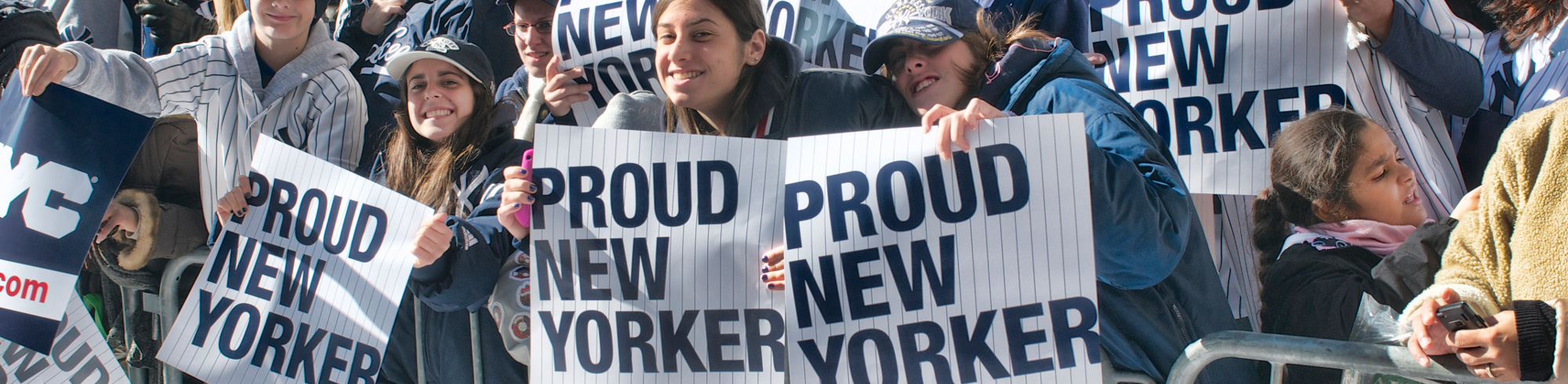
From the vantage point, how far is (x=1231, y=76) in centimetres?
306

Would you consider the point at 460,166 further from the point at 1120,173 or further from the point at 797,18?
the point at 1120,173

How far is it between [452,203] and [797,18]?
4.06 feet

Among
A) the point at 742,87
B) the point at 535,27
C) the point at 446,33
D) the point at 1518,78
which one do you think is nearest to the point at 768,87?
the point at 742,87

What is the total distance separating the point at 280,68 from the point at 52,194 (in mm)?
923

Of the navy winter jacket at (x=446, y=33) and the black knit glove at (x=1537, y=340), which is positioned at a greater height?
the navy winter jacket at (x=446, y=33)

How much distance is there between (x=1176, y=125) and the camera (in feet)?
10.2

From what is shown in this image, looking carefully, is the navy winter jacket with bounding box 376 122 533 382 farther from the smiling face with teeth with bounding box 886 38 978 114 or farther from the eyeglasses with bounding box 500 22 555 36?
the smiling face with teeth with bounding box 886 38 978 114

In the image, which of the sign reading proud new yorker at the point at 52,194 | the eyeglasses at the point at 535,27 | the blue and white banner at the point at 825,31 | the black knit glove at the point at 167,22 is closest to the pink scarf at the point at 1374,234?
the blue and white banner at the point at 825,31

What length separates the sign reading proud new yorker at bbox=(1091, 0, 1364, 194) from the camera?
3.01m

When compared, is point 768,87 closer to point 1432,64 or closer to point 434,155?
point 434,155

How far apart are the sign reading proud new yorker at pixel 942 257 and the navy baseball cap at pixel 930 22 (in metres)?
0.51

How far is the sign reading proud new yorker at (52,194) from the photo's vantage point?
10.2 ft

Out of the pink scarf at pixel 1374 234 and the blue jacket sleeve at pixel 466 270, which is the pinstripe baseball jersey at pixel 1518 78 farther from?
the blue jacket sleeve at pixel 466 270

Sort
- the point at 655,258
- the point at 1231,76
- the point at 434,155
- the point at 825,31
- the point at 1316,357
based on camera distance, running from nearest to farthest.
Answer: the point at 1316,357 < the point at 655,258 < the point at 1231,76 < the point at 434,155 < the point at 825,31
